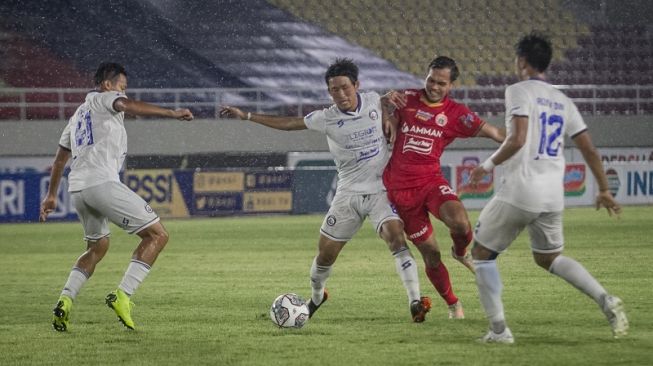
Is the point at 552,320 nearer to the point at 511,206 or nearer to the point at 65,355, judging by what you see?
the point at 511,206

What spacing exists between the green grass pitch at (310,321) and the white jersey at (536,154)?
94cm

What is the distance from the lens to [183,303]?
9.62 metres

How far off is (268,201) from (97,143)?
633 inches

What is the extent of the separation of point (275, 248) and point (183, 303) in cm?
654

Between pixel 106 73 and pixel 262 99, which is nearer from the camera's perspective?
pixel 106 73

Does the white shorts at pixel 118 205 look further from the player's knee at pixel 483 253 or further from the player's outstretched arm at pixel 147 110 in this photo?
the player's knee at pixel 483 253

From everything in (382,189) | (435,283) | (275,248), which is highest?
(382,189)

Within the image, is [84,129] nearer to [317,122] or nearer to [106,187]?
[106,187]

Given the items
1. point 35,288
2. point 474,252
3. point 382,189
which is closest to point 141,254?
point 382,189

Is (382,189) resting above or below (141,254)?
above

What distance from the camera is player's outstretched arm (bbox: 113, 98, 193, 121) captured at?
7578 millimetres

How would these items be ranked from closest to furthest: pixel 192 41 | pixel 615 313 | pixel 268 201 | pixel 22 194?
pixel 615 313, pixel 22 194, pixel 268 201, pixel 192 41

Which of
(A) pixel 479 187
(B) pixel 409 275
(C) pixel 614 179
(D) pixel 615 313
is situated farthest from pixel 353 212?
(C) pixel 614 179

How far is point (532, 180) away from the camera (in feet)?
21.1
